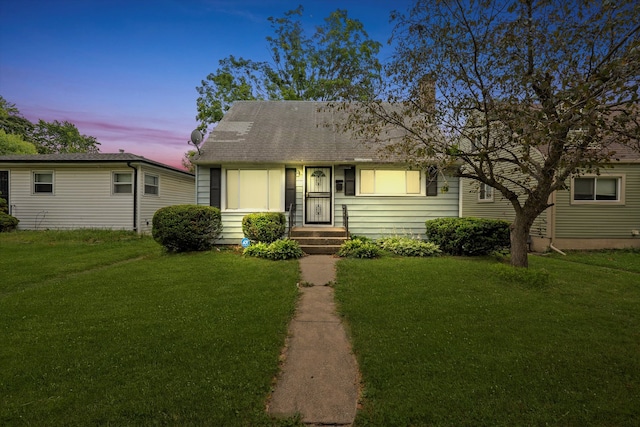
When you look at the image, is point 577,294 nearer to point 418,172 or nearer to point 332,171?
point 418,172

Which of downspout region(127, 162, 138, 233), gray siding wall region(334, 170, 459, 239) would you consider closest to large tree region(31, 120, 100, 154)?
downspout region(127, 162, 138, 233)

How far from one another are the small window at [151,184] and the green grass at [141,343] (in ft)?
25.2

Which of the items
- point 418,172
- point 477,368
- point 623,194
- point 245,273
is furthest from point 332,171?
point 623,194

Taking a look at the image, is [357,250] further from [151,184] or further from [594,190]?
[151,184]

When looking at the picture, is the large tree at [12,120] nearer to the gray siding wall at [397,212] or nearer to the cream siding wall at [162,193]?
the cream siding wall at [162,193]

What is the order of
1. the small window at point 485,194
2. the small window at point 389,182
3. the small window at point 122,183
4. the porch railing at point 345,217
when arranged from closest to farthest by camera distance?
the porch railing at point 345,217 → the small window at point 389,182 → the small window at point 485,194 → the small window at point 122,183

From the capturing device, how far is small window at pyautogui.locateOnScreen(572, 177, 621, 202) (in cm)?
1056

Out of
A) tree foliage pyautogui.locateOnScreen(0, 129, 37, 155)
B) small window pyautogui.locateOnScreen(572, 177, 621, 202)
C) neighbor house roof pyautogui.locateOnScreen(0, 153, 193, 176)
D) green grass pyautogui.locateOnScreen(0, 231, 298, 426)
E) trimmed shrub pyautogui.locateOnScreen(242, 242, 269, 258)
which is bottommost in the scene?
green grass pyautogui.locateOnScreen(0, 231, 298, 426)

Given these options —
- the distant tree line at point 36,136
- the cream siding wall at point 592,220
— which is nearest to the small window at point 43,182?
the cream siding wall at point 592,220

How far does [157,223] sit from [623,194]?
1552 cm

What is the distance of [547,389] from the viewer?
247 centimetres

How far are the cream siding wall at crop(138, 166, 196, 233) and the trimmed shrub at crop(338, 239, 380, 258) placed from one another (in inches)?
400

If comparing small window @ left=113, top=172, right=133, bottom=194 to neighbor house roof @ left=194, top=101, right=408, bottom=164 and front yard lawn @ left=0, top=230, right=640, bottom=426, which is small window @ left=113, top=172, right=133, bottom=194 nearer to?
neighbor house roof @ left=194, top=101, right=408, bottom=164

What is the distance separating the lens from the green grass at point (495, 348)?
2223 millimetres
